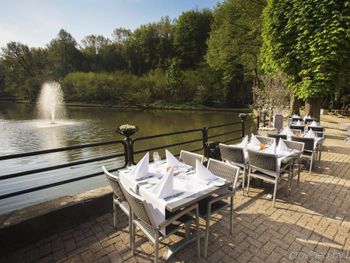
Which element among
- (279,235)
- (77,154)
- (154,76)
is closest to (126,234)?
(279,235)

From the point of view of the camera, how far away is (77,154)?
9602 mm

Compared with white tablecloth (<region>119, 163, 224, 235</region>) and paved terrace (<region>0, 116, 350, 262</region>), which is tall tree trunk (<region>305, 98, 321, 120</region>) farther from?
white tablecloth (<region>119, 163, 224, 235</region>)

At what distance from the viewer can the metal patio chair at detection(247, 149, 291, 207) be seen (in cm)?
336

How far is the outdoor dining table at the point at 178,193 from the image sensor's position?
205cm

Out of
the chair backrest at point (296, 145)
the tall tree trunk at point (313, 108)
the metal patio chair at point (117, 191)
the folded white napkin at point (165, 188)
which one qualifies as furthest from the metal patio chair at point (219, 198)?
the tall tree trunk at point (313, 108)

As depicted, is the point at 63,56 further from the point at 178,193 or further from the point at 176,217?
the point at 176,217

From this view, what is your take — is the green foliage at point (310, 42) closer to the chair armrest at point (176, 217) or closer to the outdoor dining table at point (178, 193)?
the outdoor dining table at point (178, 193)

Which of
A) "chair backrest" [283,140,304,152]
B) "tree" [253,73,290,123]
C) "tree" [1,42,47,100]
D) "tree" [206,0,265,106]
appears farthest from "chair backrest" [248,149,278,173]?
"tree" [1,42,47,100]

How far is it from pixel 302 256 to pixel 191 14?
44.9 metres

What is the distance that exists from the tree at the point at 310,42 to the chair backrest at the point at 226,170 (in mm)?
6314

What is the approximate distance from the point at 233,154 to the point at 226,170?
3.74ft

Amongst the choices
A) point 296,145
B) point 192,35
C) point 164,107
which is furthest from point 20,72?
point 296,145

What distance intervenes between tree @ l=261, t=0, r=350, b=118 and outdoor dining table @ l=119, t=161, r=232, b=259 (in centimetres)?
678

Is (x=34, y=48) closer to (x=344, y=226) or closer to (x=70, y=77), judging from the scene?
(x=70, y=77)
